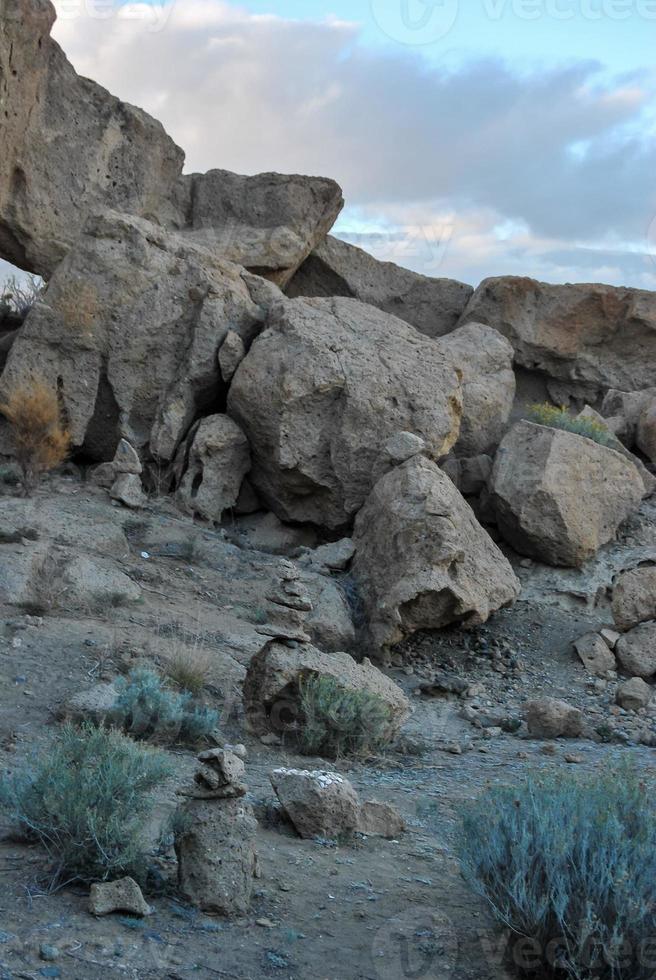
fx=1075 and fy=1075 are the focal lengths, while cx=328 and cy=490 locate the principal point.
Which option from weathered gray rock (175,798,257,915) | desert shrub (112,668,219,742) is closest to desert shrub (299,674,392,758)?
desert shrub (112,668,219,742)

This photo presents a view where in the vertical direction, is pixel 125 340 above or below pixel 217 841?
above

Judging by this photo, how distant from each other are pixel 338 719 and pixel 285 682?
566 millimetres

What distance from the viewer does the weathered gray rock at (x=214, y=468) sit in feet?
44.5

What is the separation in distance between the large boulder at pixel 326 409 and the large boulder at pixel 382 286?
536 centimetres

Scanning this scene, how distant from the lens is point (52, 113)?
15.7 meters

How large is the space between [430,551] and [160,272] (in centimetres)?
568

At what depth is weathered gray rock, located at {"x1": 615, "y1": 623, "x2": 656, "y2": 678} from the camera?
11.5 m

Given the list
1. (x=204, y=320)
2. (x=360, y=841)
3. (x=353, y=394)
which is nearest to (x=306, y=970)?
(x=360, y=841)

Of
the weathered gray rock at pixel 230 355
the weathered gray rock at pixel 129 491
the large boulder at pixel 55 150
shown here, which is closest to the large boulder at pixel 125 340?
the weathered gray rock at pixel 230 355

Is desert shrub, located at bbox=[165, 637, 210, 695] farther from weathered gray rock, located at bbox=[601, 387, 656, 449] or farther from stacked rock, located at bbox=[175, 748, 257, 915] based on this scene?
weathered gray rock, located at bbox=[601, 387, 656, 449]

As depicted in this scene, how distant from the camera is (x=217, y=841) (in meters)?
4.71

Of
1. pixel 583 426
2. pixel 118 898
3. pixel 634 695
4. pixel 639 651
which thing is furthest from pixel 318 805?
pixel 583 426

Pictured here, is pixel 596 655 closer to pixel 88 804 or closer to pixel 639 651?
pixel 639 651

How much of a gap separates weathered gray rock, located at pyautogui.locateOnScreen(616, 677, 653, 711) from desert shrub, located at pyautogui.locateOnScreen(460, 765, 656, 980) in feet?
19.9
